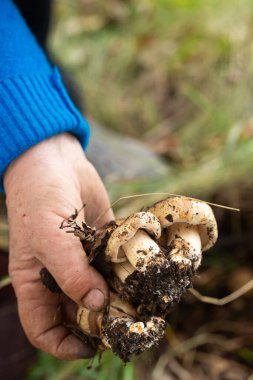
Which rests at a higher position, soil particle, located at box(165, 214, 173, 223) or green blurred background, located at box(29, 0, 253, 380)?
soil particle, located at box(165, 214, 173, 223)

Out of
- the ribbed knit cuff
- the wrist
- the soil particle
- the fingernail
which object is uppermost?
the ribbed knit cuff

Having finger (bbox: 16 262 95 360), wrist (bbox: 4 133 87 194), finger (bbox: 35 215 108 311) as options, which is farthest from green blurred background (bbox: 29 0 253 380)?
wrist (bbox: 4 133 87 194)

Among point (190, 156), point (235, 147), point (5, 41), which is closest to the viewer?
point (5, 41)

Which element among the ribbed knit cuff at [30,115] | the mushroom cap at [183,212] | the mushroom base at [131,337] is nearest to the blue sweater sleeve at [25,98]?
the ribbed knit cuff at [30,115]

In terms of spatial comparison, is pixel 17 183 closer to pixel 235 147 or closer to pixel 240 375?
pixel 240 375

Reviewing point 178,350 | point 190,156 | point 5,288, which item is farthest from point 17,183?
point 190,156

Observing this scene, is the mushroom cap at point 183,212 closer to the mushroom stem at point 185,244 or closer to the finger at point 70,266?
the mushroom stem at point 185,244

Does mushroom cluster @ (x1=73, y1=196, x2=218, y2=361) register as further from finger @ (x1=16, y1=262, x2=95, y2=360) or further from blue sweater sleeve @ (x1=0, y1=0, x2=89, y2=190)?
blue sweater sleeve @ (x1=0, y1=0, x2=89, y2=190)
